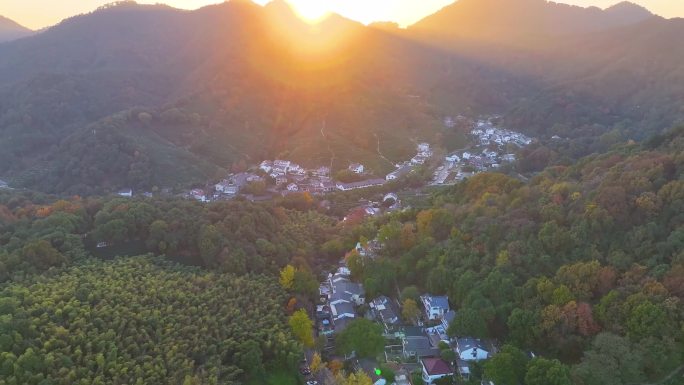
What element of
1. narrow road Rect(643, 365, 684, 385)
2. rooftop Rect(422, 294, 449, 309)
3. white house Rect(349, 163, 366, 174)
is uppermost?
narrow road Rect(643, 365, 684, 385)

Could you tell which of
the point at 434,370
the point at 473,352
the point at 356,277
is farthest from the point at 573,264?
the point at 356,277

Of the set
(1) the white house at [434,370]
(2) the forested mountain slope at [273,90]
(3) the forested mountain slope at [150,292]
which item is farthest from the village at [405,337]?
(2) the forested mountain slope at [273,90]

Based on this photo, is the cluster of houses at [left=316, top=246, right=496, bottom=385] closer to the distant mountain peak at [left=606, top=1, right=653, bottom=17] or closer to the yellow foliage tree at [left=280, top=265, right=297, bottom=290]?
the yellow foliage tree at [left=280, top=265, right=297, bottom=290]

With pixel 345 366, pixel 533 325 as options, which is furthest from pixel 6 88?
pixel 533 325

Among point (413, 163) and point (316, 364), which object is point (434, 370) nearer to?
point (316, 364)

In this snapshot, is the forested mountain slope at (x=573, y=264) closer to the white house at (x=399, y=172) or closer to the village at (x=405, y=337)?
the village at (x=405, y=337)

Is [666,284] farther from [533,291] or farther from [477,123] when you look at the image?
[477,123]

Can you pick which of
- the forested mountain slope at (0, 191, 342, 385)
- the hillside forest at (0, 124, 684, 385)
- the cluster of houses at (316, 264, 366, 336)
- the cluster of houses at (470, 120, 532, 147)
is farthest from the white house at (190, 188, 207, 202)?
the cluster of houses at (470, 120, 532, 147)
